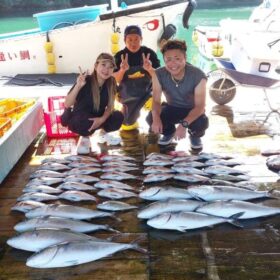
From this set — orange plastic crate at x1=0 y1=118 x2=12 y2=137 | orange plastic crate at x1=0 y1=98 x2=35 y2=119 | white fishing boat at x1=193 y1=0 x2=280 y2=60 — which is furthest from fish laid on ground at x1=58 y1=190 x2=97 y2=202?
white fishing boat at x1=193 y1=0 x2=280 y2=60

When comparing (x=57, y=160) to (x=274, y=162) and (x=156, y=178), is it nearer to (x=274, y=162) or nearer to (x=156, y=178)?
(x=156, y=178)

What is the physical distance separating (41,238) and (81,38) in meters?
6.21

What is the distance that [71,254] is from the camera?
194 centimetres

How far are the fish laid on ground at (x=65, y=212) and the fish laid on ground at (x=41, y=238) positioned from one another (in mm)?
252

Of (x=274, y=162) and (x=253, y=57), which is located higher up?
(x=253, y=57)

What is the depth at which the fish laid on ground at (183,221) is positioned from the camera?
224 centimetres

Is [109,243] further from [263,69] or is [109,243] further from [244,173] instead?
[263,69]

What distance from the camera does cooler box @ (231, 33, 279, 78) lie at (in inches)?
179

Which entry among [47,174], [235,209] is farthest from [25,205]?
[235,209]

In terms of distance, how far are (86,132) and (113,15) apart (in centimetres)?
448

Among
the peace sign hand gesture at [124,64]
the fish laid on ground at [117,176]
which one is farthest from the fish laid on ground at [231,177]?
the peace sign hand gesture at [124,64]

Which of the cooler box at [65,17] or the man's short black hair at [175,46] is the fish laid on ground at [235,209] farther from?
the cooler box at [65,17]

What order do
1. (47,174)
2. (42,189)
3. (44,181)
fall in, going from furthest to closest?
(47,174) < (44,181) < (42,189)

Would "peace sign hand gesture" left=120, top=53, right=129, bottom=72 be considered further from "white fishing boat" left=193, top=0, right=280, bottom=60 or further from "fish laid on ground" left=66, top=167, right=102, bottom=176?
"white fishing boat" left=193, top=0, right=280, bottom=60
